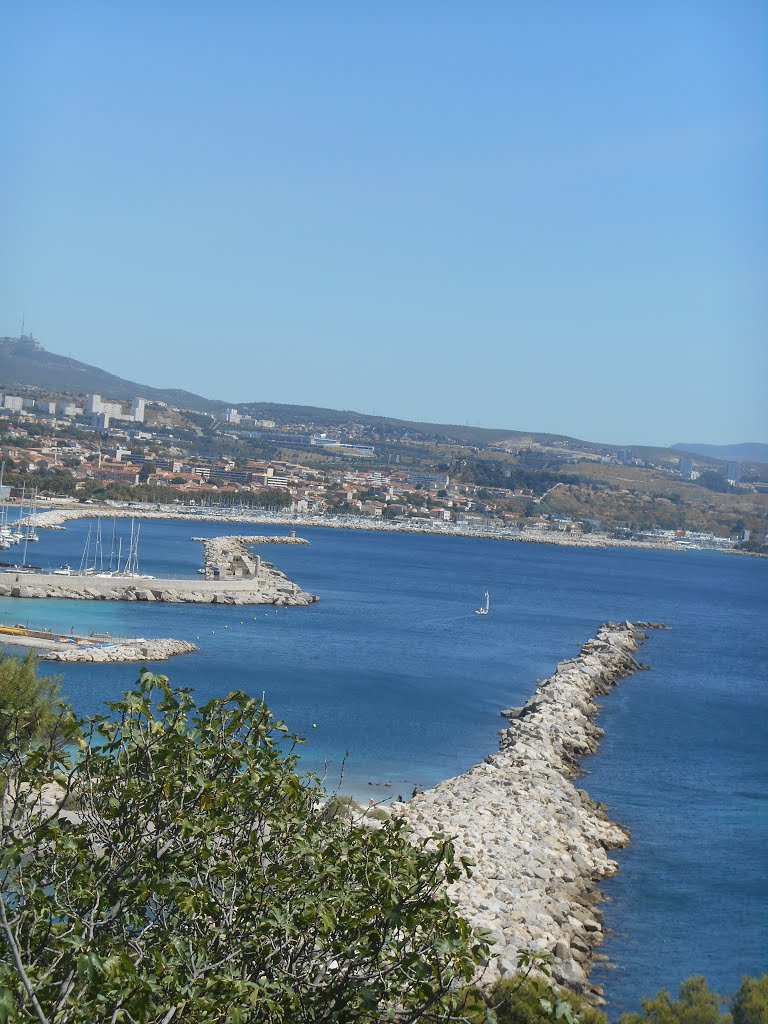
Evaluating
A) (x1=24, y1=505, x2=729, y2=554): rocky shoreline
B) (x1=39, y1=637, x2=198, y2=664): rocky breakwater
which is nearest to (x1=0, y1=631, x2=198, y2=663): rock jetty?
(x1=39, y1=637, x2=198, y2=664): rocky breakwater

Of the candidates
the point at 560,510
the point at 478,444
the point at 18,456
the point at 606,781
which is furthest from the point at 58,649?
the point at 478,444

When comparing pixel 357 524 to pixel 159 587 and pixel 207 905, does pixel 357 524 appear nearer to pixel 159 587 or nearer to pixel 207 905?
pixel 159 587

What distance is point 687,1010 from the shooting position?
588 cm

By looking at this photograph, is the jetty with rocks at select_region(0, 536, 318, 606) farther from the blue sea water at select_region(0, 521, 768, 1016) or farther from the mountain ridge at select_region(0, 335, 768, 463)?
the mountain ridge at select_region(0, 335, 768, 463)

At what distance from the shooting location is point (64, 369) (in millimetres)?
186750

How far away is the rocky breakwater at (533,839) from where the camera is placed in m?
7.82

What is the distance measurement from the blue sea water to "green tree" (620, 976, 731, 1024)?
46.9 inches

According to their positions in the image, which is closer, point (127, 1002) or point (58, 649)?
point (127, 1002)

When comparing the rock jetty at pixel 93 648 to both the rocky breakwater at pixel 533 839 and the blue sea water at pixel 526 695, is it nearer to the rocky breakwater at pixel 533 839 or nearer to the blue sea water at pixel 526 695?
the blue sea water at pixel 526 695

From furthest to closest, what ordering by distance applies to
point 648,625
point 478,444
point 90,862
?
point 478,444 < point 648,625 < point 90,862

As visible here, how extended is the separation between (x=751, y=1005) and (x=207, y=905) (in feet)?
12.5

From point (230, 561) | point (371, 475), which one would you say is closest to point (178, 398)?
point (371, 475)

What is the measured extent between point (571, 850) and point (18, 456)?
7030 cm

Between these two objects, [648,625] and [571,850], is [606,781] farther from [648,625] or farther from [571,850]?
[648,625]
